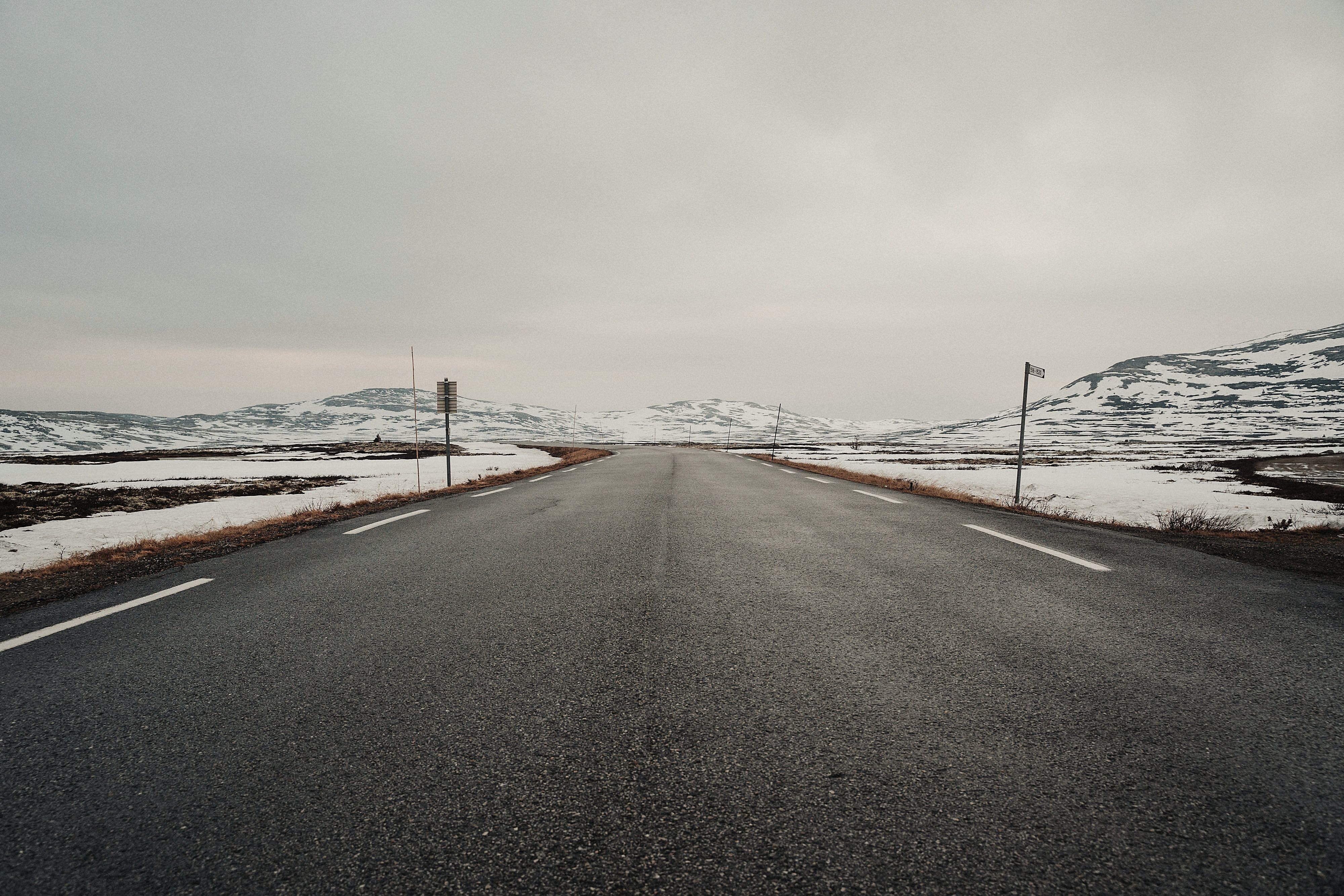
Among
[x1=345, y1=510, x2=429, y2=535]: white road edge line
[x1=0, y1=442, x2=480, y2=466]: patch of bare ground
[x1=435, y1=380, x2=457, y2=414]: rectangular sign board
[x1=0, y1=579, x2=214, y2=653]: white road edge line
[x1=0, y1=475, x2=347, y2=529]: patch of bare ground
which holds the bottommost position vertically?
[x1=0, y1=442, x2=480, y2=466]: patch of bare ground

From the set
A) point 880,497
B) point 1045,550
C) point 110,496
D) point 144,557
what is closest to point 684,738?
point 1045,550

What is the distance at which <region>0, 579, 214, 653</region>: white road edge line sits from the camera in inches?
138

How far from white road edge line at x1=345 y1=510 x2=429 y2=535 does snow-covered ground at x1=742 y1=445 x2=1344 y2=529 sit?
537 inches

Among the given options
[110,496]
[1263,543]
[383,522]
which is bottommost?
[110,496]

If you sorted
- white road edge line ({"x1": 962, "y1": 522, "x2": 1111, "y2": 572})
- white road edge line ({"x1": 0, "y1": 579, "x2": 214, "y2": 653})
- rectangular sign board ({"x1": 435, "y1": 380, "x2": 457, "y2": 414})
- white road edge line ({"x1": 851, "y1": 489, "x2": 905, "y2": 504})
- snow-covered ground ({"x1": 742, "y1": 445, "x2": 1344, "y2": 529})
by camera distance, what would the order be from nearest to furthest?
white road edge line ({"x1": 0, "y1": 579, "x2": 214, "y2": 653}) → white road edge line ({"x1": 962, "y1": 522, "x2": 1111, "y2": 572}) → white road edge line ({"x1": 851, "y1": 489, "x2": 905, "y2": 504}) → snow-covered ground ({"x1": 742, "y1": 445, "x2": 1344, "y2": 529}) → rectangular sign board ({"x1": 435, "y1": 380, "x2": 457, "y2": 414})

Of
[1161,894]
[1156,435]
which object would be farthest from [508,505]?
[1156,435]

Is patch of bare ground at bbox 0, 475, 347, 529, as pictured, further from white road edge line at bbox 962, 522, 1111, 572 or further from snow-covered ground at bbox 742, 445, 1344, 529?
snow-covered ground at bbox 742, 445, 1344, 529

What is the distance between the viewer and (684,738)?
7.52 ft

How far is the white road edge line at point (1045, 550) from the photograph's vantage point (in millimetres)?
5285

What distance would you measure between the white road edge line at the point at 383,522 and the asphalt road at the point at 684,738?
3089 mm

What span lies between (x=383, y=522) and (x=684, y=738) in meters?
8.03

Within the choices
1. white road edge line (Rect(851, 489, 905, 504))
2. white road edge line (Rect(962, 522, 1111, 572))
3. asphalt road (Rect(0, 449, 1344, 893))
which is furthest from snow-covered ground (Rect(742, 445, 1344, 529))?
asphalt road (Rect(0, 449, 1344, 893))

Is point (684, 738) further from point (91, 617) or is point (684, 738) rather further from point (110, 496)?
point (110, 496)

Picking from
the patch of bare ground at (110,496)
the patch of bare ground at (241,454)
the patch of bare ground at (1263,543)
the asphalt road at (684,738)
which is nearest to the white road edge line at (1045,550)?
the asphalt road at (684,738)
